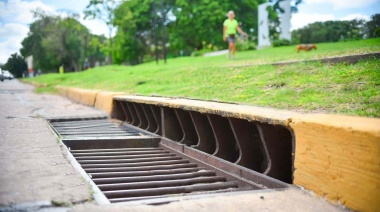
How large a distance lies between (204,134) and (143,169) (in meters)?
0.88

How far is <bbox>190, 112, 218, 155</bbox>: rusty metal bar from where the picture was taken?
4742mm

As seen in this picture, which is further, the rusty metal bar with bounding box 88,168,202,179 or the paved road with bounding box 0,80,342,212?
the rusty metal bar with bounding box 88,168,202,179

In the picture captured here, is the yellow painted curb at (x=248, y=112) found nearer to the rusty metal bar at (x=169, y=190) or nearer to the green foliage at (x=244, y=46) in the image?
the rusty metal bar at (x=169, y=190)

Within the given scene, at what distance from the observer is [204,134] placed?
4.76 m

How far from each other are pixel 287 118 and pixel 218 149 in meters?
1.62

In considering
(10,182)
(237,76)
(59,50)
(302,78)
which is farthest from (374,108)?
(59,50)

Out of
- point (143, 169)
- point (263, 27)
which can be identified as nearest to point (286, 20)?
point (263, 27)

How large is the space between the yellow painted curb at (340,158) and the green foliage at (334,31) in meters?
17.7

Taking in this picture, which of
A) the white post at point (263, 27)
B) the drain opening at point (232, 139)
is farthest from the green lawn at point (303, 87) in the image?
the white post at point (263, 27)

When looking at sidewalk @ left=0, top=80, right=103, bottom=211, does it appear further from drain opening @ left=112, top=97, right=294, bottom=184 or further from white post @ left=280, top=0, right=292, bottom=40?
white post @ left=280, top=0, right=292, bottom=40

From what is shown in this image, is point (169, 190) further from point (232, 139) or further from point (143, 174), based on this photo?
point (232, 139)

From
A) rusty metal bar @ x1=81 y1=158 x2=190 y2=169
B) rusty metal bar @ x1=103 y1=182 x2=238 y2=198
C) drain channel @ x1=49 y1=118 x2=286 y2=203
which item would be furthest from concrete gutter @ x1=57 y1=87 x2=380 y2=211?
rusty metal bar @ x1=81 y1=158 x2=190 y2=169

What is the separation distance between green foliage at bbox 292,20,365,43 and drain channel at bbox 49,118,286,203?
630 inches

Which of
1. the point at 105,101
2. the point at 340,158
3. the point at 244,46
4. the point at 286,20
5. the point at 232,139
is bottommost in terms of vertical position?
the point at 232,139
